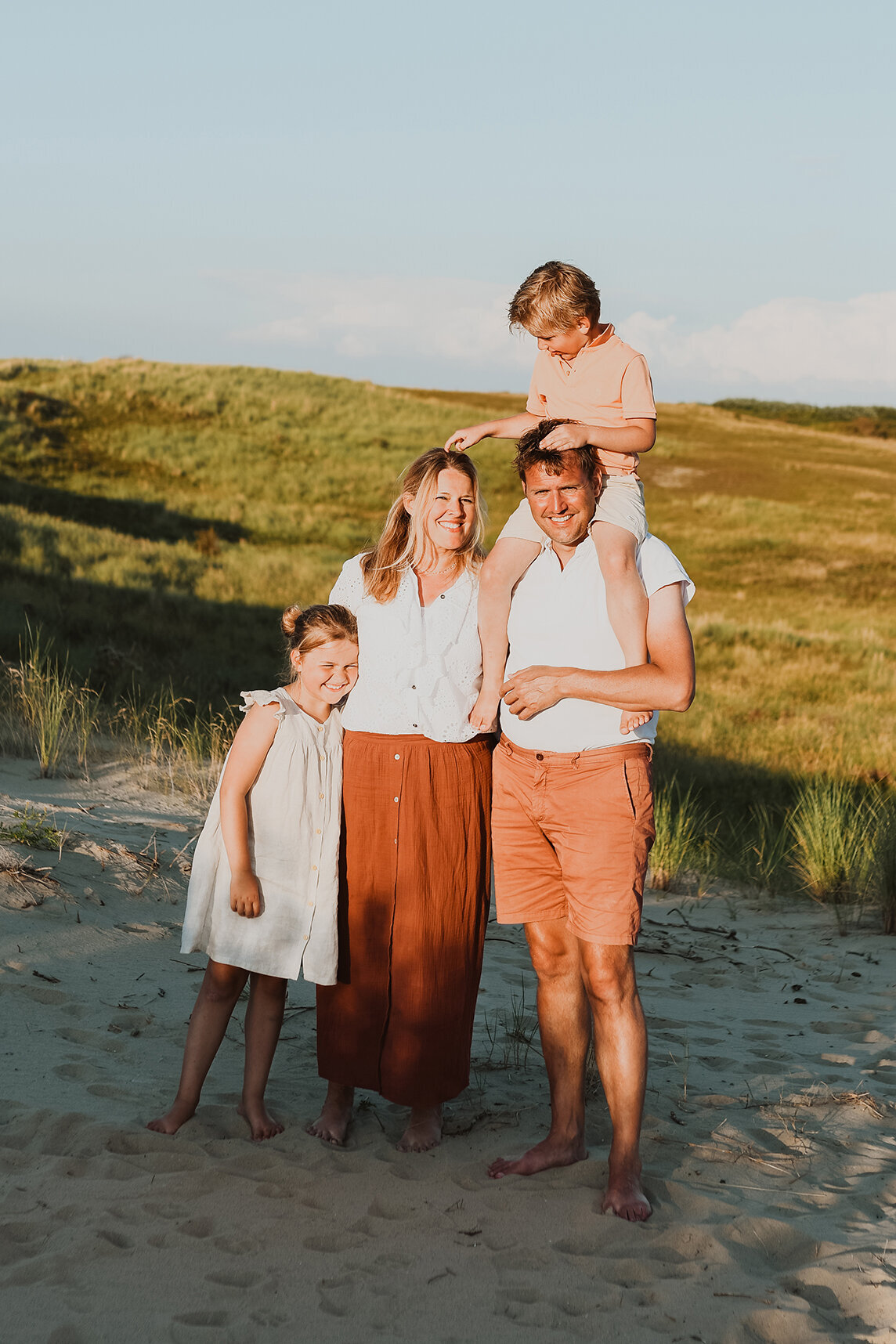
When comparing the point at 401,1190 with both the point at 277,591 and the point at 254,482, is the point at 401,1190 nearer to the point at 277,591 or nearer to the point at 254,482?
the point at 277,591

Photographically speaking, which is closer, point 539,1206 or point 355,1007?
point 539,1206

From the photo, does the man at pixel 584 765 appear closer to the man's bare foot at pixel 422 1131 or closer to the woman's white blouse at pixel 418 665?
the woman's white blouse at pixel 418 665

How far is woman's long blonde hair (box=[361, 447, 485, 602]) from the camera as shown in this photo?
3.64 m

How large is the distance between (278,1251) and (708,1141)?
1.59 metres

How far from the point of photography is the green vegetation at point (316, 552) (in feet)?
37.5

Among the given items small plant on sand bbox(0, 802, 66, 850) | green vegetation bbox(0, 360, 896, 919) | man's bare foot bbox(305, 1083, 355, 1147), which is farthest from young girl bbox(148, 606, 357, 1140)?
green vegetation bbox(0, 360, 896, 919)

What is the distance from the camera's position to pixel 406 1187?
3447 mm

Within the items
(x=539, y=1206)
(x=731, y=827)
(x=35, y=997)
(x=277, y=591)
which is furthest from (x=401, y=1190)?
(x=277, y=591)

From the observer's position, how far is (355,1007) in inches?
146

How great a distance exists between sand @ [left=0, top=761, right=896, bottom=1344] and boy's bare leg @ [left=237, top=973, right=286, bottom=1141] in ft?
0.27

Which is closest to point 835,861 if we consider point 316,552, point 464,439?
point 464,439

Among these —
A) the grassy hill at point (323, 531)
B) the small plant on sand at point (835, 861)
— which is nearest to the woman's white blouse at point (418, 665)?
the small plant on sand at point (835, 861)

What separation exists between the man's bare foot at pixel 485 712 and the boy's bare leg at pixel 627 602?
1.55 feet

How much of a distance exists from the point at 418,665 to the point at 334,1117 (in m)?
1.56
